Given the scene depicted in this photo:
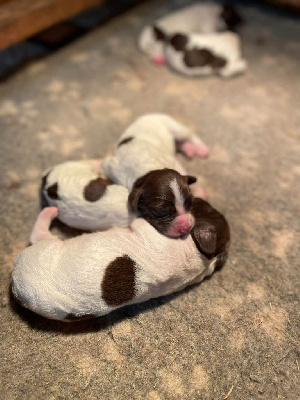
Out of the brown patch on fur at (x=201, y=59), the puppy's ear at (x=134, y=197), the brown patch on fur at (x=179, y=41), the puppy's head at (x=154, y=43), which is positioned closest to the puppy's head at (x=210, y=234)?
the puppy's ear at (x=134, y=197)

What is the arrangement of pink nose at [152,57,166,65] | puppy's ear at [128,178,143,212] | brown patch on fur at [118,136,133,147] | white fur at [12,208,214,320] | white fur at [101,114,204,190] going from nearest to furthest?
1. white fur at [12,208,214,320]
2. puppy's ear at [128,178,143,212]
3. white fur at [101,114,204,190]
4. brown patch on fur at [118,136,133,147]
5. pink nose at [152,57,166,65]

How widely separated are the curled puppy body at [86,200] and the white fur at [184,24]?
84.7 inches

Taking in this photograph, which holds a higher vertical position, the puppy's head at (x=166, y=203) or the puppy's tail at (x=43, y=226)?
the puppy's head at (x=166, y=203)

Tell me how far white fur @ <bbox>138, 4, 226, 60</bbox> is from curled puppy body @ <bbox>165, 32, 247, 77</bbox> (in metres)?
0.21

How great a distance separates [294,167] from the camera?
123 inches

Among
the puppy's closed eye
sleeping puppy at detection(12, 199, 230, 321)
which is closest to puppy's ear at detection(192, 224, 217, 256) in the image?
sleeping puppy at detection(12, 199, 230, 321)

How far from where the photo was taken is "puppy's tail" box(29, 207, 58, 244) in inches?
95.7

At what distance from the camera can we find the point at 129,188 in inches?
99.5

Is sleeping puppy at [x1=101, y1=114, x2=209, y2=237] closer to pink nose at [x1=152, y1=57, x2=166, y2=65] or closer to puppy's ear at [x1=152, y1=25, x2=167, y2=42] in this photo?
pink nose at [x1=152, y1=57, x2=166, y2=65]

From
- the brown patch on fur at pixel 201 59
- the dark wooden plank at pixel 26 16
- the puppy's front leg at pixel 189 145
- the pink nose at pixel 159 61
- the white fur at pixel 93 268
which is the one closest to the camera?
the white fur at pixel 93 268

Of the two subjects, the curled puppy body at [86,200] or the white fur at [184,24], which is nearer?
the curled puppy body at [86,200]

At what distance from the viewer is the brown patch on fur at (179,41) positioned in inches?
153

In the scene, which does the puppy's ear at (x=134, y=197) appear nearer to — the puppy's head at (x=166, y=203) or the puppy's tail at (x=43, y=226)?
the puppy's head at (x=166, y=203)

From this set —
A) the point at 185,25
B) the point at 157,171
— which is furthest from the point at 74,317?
the point at 185,25
